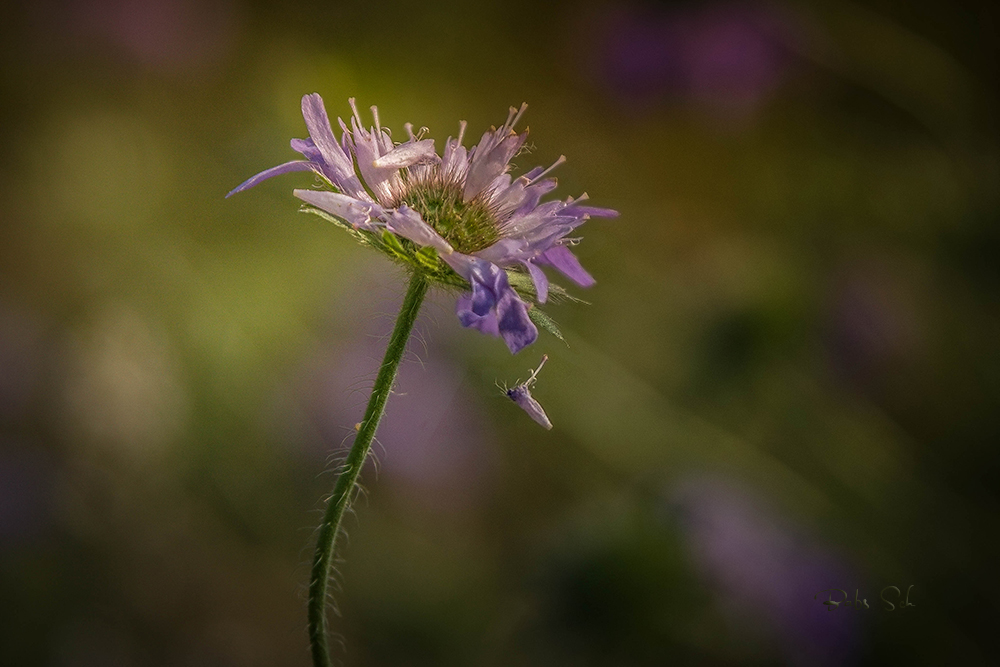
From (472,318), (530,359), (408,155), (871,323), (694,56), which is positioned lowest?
(530,359)

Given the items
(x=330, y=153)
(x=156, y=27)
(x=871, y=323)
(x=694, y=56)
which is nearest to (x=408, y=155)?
(x=330, y=153)

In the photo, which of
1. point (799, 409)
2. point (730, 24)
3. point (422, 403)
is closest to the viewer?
point (799, 409)

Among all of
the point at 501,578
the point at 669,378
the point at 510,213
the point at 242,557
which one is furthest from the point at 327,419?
the point at 510,213

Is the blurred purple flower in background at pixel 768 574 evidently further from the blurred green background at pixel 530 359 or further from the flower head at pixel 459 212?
the flower head at pixel 459 212

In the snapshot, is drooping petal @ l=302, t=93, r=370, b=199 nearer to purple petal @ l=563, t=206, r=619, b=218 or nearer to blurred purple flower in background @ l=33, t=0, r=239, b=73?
purple petal @ l=563, t=206, r=619, b=218

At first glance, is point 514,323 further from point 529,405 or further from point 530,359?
point 530,359

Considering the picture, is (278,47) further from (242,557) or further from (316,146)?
(316,146)
